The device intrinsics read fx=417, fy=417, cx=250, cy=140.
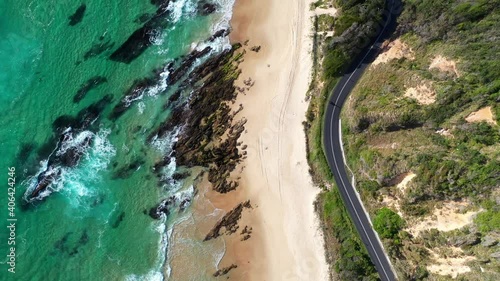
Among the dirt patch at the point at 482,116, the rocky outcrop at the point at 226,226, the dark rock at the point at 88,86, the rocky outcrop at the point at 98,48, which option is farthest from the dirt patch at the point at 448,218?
the rocky outcrop at the point at 98,48

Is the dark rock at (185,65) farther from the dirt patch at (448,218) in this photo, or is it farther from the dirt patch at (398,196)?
the dirt patch at (448,218)

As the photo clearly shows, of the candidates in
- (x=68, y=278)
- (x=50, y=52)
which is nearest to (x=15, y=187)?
(x=68, y=278)

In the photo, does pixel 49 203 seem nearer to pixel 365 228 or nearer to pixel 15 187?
pixel 15 187

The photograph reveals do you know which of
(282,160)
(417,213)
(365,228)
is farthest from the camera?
(282,160)

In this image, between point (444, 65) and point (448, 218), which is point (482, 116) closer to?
point (444, 65)

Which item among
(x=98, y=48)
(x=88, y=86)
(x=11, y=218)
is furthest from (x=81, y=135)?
(x=11, y=218)
